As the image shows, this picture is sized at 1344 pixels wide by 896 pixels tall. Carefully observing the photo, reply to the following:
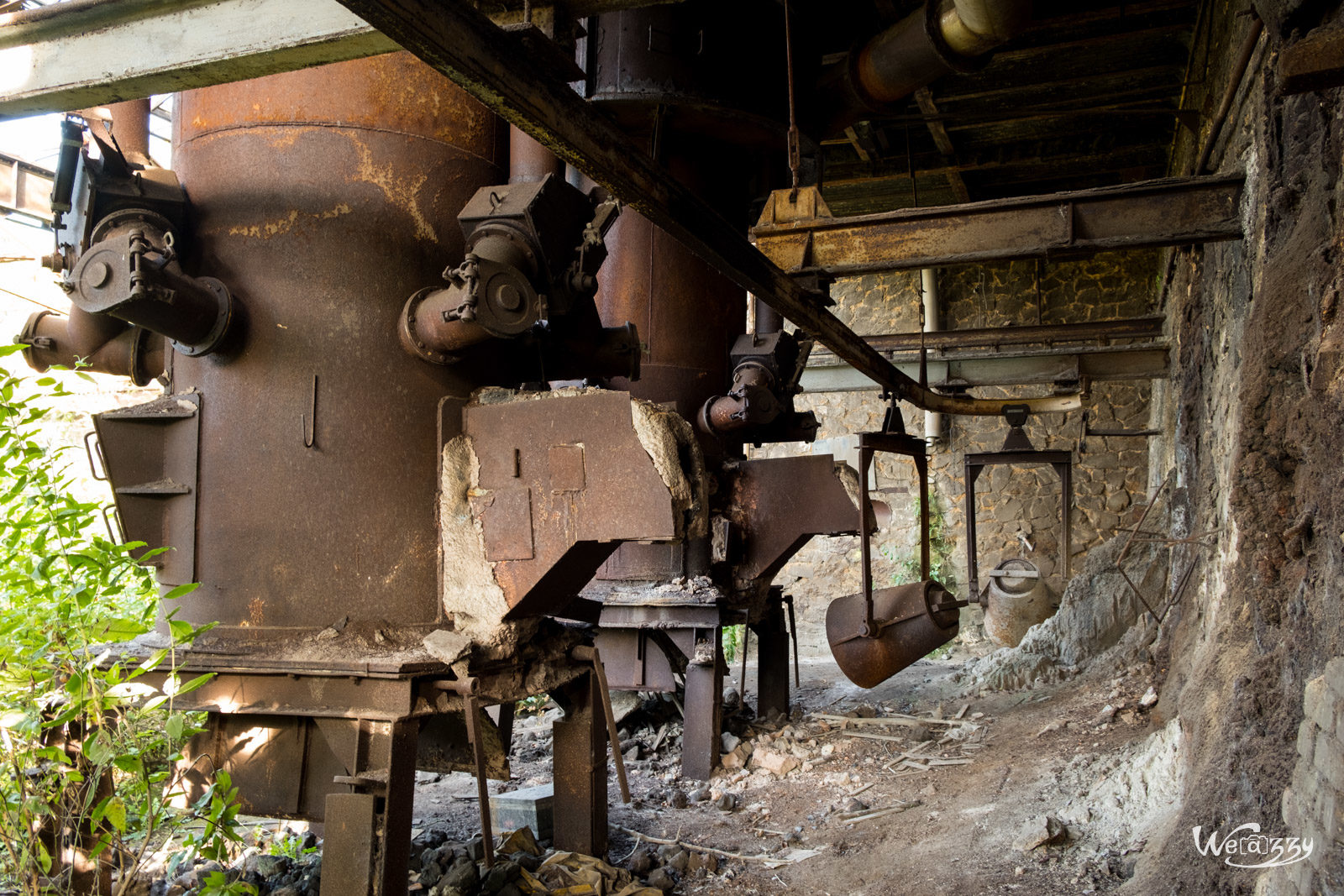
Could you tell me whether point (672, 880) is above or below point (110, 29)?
below

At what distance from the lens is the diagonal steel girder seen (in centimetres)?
218

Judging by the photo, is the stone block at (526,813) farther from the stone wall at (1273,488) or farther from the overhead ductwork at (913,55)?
the overhead ductwork at (913,55)

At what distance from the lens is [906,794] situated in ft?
18.4

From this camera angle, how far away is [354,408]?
371 centimetres

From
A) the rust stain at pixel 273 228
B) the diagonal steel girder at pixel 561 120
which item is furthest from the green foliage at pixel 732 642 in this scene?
the rust stain at pixel 273 228

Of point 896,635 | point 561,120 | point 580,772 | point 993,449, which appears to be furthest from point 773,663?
point 561,120

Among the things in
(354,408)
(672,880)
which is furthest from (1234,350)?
(354,408)

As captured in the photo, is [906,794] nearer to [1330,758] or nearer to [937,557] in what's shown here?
[1330,758]

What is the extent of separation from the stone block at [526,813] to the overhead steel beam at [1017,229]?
3222 mm

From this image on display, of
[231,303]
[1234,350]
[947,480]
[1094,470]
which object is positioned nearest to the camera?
[231,303]

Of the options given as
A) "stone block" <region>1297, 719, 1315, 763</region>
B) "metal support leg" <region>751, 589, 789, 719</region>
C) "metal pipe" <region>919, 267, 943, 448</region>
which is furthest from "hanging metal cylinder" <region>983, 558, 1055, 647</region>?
"stone block" <region>1297, 719, 1315, 763</region>

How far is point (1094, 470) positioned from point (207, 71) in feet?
34.2

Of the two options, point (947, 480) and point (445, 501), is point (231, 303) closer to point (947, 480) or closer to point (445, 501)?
point (445, 501)

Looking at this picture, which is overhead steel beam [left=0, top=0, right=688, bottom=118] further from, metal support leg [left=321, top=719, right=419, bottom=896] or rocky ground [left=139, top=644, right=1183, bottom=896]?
rocky ground [left=139, top=644, right=1183, bottom=896]
